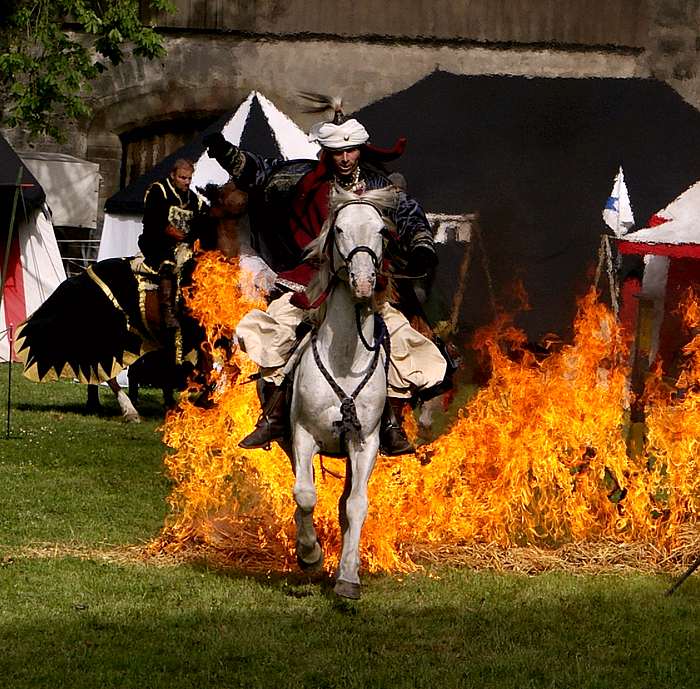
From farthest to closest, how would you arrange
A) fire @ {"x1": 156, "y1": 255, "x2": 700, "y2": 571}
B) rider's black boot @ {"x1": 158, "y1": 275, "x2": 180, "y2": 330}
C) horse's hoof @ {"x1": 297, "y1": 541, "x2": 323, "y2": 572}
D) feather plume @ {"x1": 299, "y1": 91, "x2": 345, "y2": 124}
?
rider's black boot @ {"x1": 158, "y1": 275, "x2": 180, "y2": 330}
fire @ {"x1": 156, "y1": 255, "x2": 700, "y2": 571}
feather plume @ {"x1": 299, "y1": 91, "x2": 345, "y2": 124}
horse's hoof @ {"x1": 297, "y1": 541, "x2": 323, "y2": 572}

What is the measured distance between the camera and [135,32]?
852 inches

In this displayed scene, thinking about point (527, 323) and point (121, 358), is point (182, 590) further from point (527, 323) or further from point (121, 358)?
point (527, 323)

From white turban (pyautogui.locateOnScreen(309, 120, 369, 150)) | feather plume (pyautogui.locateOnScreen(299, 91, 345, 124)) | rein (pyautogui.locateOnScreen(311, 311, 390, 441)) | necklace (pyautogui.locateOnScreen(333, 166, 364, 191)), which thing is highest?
feather plume (pyautogui.locateOnScreen(299, 91, 345, 124))

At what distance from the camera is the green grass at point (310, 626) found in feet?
22.3

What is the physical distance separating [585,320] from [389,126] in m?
11.0

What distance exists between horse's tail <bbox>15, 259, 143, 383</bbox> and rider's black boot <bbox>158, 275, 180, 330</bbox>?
0.36 meters

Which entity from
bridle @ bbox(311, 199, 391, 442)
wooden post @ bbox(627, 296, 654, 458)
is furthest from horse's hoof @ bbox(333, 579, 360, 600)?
wooden post @ bbox(627, 296, 654, 458)

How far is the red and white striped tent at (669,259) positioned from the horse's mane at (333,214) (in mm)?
8709

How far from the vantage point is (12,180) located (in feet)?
67.6

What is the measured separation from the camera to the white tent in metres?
18.9

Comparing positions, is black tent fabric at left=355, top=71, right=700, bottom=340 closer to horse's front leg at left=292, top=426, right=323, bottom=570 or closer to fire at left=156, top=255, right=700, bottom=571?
fire at left=156, top=255, right=700, bottom=571

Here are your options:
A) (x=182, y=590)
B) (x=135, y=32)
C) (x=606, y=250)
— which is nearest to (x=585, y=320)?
(x=182, y=590)

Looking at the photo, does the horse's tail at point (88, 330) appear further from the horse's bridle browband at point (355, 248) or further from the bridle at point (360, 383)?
the horse's bridle browband at point (355, 248)

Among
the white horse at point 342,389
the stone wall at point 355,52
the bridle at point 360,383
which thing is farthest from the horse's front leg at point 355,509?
the stone wall at point 355,52
